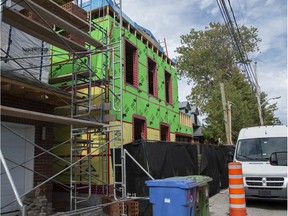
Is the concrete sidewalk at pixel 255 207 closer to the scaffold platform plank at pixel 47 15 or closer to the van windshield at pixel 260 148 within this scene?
the van windshield at pixel 260 148

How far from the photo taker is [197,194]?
6.14 metres

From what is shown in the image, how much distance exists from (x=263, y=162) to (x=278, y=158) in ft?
1.58

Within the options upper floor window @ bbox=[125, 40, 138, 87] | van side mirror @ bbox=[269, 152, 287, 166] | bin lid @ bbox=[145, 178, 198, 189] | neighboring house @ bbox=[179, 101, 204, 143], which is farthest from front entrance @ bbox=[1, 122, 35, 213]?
neighboring house @ bbox=[179, 101, 204, 143]

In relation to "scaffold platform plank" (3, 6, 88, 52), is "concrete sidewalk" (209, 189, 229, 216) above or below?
below

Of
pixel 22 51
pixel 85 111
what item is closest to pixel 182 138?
pixel 85 111

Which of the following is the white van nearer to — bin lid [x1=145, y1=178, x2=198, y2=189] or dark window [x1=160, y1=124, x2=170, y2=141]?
bin lid [x1=145, y1=178, x2=198, y2=189]

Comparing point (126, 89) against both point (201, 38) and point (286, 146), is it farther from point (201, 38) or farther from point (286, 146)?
point (201, 38)

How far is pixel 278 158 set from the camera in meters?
9.16

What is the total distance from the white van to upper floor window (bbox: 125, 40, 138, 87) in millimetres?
5171

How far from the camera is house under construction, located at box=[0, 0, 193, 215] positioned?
6.90 meters

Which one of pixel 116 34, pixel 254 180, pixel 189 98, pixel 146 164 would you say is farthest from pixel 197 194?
pixel 189 98

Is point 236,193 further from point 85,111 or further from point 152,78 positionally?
point 152,78

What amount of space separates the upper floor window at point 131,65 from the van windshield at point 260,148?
5318mm

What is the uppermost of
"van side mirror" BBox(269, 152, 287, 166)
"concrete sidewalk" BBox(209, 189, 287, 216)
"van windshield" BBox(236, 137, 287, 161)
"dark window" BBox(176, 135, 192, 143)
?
"dark window" BBox(176, 135, 192, 143)
